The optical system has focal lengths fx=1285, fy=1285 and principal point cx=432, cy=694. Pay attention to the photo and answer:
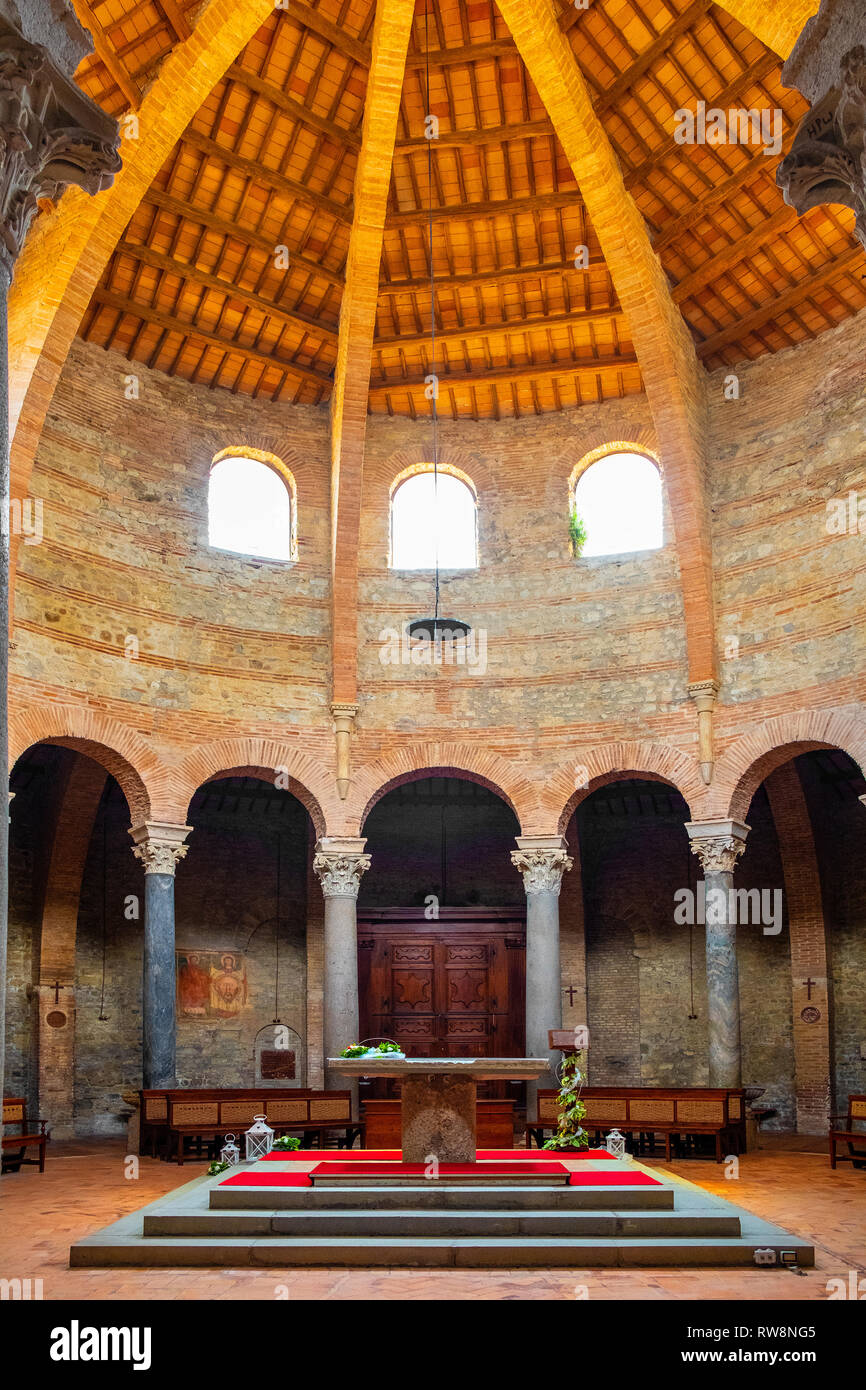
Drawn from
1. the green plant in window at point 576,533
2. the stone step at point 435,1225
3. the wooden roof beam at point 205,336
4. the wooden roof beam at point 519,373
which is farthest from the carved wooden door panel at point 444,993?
the stone step at point 435,1225

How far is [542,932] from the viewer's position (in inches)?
724

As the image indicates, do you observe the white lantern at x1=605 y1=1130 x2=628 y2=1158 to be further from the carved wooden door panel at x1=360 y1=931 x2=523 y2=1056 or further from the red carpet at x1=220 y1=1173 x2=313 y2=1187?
the carved wooden door panel at x1=360 y1=931 x2=523 y2=1056

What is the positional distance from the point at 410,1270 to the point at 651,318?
1294cm

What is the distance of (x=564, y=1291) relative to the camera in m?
7.92

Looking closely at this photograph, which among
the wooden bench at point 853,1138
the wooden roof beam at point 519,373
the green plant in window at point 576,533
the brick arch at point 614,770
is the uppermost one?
the wooden roof beam at point 519,373

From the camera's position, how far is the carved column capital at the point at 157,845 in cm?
1741

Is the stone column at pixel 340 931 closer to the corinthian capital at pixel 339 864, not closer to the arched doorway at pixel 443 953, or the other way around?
the corinthian capital at pixel 339 864

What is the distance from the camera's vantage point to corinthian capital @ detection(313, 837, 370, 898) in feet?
60.6

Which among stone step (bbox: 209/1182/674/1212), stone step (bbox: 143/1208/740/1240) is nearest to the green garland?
stone step (bbox: 209/1182/674/1212)

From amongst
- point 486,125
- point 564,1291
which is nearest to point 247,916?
point 486,125

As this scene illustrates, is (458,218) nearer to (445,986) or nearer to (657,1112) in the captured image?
(445,986)

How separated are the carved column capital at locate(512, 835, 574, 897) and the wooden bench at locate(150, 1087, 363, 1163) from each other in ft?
13.2

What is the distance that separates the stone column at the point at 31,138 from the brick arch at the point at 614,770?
12303 mm

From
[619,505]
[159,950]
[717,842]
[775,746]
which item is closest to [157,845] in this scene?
[159,950]
